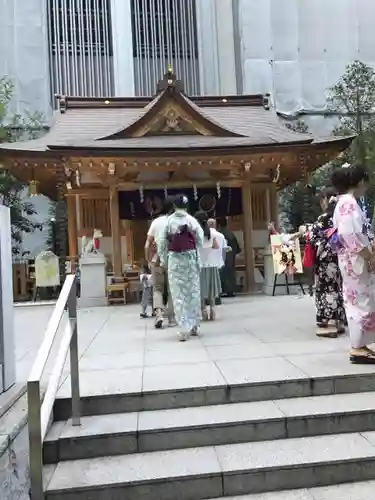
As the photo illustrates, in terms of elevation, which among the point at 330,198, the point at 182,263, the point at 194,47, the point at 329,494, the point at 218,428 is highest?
the point at 194,47

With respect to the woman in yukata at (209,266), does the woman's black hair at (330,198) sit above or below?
above

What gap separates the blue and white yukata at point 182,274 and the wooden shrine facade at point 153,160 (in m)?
5.13

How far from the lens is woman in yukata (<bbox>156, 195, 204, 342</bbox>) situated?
553cm

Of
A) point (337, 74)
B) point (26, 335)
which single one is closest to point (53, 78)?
point (337, 74)

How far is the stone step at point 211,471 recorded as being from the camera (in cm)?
275

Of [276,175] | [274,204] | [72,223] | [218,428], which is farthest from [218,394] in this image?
[274,204]

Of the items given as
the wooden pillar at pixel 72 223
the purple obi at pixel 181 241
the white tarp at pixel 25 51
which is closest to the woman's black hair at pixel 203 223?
the purple obi at pixel 181 241

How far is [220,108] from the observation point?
14.1 meters

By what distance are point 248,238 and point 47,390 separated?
31.0 ft

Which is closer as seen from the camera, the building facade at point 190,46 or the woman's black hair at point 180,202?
the woman's black hair at point 180,202

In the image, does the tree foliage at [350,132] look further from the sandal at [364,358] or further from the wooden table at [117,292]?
the sandal at [364,358]

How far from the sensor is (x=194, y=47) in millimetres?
21609

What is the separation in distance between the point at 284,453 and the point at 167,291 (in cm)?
362

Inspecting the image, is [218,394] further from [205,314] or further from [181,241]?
[205,314]
